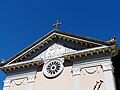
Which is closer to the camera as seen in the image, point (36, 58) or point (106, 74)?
point (106, 74)

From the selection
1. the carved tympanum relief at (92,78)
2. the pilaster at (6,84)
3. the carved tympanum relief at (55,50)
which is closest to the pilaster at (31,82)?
the pilaster at (6,84)

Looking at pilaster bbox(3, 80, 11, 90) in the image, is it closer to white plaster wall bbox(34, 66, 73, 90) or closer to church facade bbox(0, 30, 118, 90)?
church facade bbox(0, 30, 118, 90)

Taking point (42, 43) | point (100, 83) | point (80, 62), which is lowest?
point (100, 83)

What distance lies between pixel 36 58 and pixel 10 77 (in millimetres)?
2952

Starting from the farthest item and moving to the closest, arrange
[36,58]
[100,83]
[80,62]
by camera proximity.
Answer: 1. [36,58]
2. [80,62]
3. [100,83]

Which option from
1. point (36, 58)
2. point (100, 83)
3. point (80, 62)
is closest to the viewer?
point (100, 83)

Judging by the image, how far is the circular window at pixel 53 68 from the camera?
26.7m

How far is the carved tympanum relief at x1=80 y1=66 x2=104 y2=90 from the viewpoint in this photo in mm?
24562

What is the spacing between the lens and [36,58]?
2820 cm

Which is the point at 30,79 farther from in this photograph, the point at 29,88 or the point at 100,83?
the point at 100,83

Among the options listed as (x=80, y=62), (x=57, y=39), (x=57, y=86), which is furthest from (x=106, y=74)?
(x=57, y=39)

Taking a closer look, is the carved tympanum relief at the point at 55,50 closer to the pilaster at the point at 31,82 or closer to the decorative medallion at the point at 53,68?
the decorative medallion at the point at 53,68

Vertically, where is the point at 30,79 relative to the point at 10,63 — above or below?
below

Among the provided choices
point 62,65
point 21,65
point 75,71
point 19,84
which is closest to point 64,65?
point 62,65
